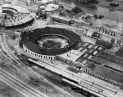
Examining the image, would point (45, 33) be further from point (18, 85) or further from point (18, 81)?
point (18, 85)

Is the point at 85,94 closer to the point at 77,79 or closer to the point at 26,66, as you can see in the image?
the point at 77,79

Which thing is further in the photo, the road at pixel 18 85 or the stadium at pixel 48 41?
the stadium at pixel 48 41

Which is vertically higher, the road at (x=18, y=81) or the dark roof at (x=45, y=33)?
the dark roof at (x=45, y=33)

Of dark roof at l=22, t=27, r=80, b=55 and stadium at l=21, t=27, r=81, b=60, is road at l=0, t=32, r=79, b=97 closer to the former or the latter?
stadium at l=21, t=27, r=81, b=60

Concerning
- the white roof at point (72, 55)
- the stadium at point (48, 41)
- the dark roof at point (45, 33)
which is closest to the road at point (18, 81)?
the stadium at point (48, 41)

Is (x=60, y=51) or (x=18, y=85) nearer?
(x=18, y=85)

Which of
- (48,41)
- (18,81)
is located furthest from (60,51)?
(18,81)

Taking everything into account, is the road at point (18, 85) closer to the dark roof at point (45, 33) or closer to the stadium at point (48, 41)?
the stadium at point (48, 41)

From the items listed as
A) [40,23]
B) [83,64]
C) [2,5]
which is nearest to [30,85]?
[83,64]
